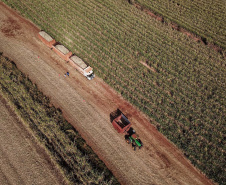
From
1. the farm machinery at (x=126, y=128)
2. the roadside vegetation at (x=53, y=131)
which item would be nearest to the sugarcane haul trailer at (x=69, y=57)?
the roadside vegetation at (x=53, y=131)

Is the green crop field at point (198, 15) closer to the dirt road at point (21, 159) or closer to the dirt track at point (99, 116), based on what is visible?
the dirt track at point (99, 116)

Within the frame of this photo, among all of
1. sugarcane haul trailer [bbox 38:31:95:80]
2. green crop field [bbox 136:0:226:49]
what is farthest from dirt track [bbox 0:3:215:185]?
green crop field [bbox 136:0:226:49]

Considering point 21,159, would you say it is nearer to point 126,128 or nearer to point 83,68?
point 126,128

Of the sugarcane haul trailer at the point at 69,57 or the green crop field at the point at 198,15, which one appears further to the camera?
the green crop field at the point at 198,15

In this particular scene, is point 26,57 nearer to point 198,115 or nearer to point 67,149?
point 67,149

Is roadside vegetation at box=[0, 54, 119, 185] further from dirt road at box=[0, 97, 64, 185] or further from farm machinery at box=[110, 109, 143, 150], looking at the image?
farm machinery at box=[110, 109, 143, 150]

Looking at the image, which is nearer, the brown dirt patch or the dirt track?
the dirt track

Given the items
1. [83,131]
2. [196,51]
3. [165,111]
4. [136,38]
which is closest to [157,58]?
[136,38]
